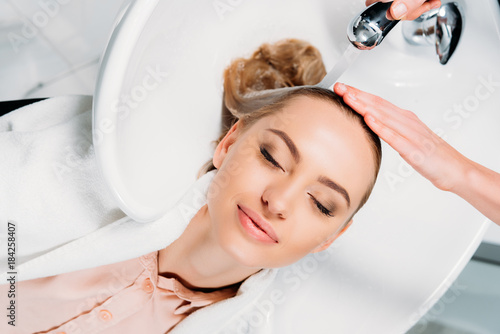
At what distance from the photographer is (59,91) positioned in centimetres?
128

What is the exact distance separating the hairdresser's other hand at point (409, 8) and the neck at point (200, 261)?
40 cm

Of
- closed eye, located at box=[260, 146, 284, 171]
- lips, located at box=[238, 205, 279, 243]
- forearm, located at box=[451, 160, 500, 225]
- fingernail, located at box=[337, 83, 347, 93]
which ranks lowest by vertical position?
lips, located at box=[238, 205, 279, 243]

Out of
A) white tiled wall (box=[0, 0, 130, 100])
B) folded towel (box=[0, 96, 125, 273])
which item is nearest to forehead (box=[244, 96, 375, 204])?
folded towel (box=[0, 96, 125, 273])

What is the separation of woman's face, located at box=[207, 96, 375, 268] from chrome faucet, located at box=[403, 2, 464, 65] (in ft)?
0.68

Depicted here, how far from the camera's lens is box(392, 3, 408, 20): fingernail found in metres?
0.57

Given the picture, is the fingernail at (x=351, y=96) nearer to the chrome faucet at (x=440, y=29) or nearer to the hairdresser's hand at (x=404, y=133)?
the hairdresser's hand at (x=404, y=133)

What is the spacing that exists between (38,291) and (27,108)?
30 centimetres

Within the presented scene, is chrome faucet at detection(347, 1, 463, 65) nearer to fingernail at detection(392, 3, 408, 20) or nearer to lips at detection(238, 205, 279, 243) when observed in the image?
fingernail at detection(392, 3, 408, 20)

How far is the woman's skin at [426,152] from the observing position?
24.3 inches

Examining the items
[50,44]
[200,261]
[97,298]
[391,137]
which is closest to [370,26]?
[391,137]

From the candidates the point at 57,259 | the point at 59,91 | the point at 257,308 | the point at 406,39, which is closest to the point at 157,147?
the point at 57,259

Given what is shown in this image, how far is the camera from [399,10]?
571 millimetres

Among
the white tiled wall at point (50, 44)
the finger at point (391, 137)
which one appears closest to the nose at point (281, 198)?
the finger at point (391, 137)

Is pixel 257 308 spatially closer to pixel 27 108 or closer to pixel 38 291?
pixel 38 291
